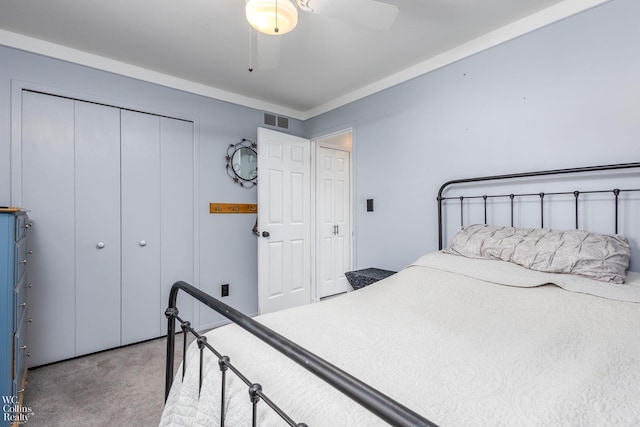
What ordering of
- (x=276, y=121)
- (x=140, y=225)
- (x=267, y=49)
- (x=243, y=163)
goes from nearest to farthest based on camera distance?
(x=267, y=49)
(x=140, y=225)
(x=243, y=163)
(x=276, y=121)

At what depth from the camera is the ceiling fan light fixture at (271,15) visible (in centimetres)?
143

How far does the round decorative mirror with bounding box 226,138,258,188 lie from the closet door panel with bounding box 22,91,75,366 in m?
1.29

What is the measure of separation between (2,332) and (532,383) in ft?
7.42

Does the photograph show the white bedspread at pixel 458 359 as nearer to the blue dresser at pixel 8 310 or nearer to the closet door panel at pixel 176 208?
the blue dresser at pixel 8 310

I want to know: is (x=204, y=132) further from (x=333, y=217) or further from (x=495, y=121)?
Answer: (x=495, y=121)

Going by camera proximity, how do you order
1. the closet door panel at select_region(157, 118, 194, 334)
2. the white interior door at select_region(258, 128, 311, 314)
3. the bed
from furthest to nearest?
the white interior door at select_region(258, 128, 311, 314), the closet door panel at select_region(157, 118, 194, 334), the bed

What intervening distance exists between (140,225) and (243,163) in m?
1.16

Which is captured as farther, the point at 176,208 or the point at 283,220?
the point at 283,220

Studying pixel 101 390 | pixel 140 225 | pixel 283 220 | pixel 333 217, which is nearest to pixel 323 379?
pixel 101 390

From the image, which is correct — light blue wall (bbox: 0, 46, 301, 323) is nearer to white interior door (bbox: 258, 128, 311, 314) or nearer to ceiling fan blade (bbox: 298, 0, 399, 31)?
white interior door (bbox: 258, 128, 311, 314)

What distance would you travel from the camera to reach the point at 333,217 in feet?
13.6

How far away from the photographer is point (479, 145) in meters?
2.22

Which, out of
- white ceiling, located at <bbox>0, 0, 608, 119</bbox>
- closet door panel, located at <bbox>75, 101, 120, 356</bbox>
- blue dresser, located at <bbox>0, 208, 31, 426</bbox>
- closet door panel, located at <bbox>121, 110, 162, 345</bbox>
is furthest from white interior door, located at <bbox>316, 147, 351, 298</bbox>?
blue dresser, located at <bbox>0, 208, 31, 426</bbox>

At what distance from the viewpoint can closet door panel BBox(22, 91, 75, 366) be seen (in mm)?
2230
